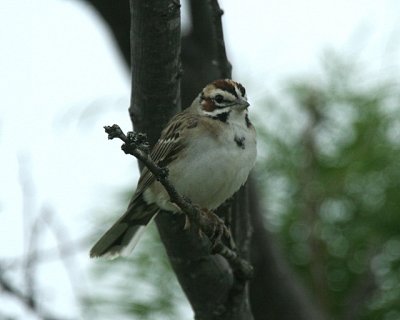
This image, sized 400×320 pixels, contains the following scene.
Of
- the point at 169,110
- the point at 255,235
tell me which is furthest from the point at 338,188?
the point at 169,110

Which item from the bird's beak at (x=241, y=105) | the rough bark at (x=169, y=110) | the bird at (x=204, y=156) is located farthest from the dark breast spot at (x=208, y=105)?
the rough bark at (x=169, y=110)

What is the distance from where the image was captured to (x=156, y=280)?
6.68m

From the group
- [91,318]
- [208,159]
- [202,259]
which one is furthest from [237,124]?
[91,318]

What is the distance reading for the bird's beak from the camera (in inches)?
233

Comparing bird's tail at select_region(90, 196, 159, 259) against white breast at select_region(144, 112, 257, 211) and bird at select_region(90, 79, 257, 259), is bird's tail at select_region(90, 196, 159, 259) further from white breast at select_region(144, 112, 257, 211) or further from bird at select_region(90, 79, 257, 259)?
white breast at select_region(144, 112, 257, 211)

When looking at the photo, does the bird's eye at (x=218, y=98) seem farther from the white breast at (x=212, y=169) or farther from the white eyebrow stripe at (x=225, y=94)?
the white breast at (x=212, y=169)

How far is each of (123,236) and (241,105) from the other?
925 millimetres

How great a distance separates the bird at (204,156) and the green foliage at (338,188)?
528 mm

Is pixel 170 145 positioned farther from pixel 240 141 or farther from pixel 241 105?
pixel 241 105

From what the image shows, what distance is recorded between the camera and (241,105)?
19.5ft

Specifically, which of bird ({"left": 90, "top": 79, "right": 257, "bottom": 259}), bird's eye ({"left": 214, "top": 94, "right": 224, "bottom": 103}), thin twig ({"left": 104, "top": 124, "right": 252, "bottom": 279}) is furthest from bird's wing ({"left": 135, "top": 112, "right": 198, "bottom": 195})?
thin twig ({"left": 104, "top": 124, "right": 252, "bottom": 279})

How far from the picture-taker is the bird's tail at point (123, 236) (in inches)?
240

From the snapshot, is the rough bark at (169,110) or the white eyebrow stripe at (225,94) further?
the white eyebrow stripe at (225,94)

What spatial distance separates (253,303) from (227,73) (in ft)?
5.20
